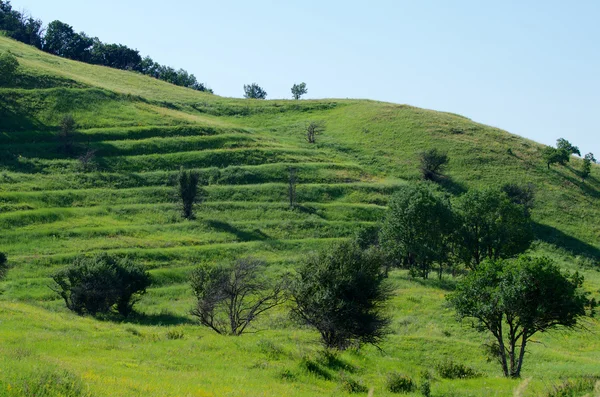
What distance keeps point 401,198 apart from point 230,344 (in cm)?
4377

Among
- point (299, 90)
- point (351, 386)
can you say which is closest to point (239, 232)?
point (351, 386)

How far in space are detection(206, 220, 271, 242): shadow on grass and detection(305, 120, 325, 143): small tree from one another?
46.0 m

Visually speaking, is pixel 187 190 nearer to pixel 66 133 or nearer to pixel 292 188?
pixel 292 188

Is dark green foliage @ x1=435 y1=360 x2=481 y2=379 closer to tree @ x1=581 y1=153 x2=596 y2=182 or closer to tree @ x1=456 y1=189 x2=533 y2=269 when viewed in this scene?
tree @ x1=456 y1=189 x2=533 y2=269

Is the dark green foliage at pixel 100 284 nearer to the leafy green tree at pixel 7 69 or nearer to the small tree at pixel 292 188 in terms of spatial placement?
the small tree at pixel 292 188

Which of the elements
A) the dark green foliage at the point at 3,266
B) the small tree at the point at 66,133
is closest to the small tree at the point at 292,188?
the small tree at the point at 66,133

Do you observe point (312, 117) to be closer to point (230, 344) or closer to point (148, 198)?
point (148, 198)

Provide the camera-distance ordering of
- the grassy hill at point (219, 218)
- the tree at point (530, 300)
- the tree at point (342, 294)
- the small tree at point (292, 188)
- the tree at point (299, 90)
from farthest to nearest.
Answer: the tree at point (299, 90) → the small tree at point (292, 188) → the tree at point (342, 294) → the tree at point (530, 300) → the grassy hill at point (219, 218)

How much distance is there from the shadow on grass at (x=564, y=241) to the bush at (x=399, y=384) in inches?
2720

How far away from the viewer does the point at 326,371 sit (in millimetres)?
26797

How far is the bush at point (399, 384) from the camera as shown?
991 inches

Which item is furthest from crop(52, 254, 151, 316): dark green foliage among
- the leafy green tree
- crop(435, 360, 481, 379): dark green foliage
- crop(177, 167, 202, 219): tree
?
the leafy green tree

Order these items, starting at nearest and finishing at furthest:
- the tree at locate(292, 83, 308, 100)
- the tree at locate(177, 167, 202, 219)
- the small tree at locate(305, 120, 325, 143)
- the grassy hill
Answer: the grassy hill
the tree at locate(177, 167, 202, 219)
the small tree at locate(305, 120, 325, 143)
the tree at locate(292, 83, 308, 100)

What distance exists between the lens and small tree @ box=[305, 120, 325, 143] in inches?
4777
